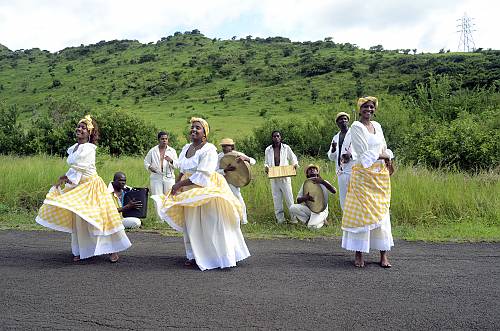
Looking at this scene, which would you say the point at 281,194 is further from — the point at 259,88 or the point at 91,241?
the point at 259,88

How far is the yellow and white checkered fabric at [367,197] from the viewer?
22.7ft

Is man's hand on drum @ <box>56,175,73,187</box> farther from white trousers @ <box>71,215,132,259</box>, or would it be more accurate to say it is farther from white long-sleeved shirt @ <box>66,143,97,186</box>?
white trousers @ <box>71,215,132,259</box>

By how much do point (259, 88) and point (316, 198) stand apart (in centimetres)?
5025

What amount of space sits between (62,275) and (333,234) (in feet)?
16.0

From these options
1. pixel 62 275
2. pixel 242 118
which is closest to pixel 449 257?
pixel 62 275

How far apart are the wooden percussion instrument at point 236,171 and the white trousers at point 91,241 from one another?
341 cm

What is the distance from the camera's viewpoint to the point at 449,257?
25.0 ft

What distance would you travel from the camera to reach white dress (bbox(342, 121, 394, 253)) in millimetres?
6859

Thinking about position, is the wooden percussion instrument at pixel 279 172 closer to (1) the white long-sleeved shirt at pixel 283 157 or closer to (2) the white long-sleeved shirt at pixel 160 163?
(1) the white long-sleeved shirt at pixel 283 157

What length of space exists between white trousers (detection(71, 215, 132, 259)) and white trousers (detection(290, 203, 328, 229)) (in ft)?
12.6

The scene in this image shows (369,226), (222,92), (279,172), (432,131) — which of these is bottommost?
(369,226)

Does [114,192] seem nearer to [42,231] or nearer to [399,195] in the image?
[42,231]

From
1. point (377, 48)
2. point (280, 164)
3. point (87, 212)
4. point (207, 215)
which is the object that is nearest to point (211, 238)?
point (207, 215)

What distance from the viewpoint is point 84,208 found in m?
7.20
